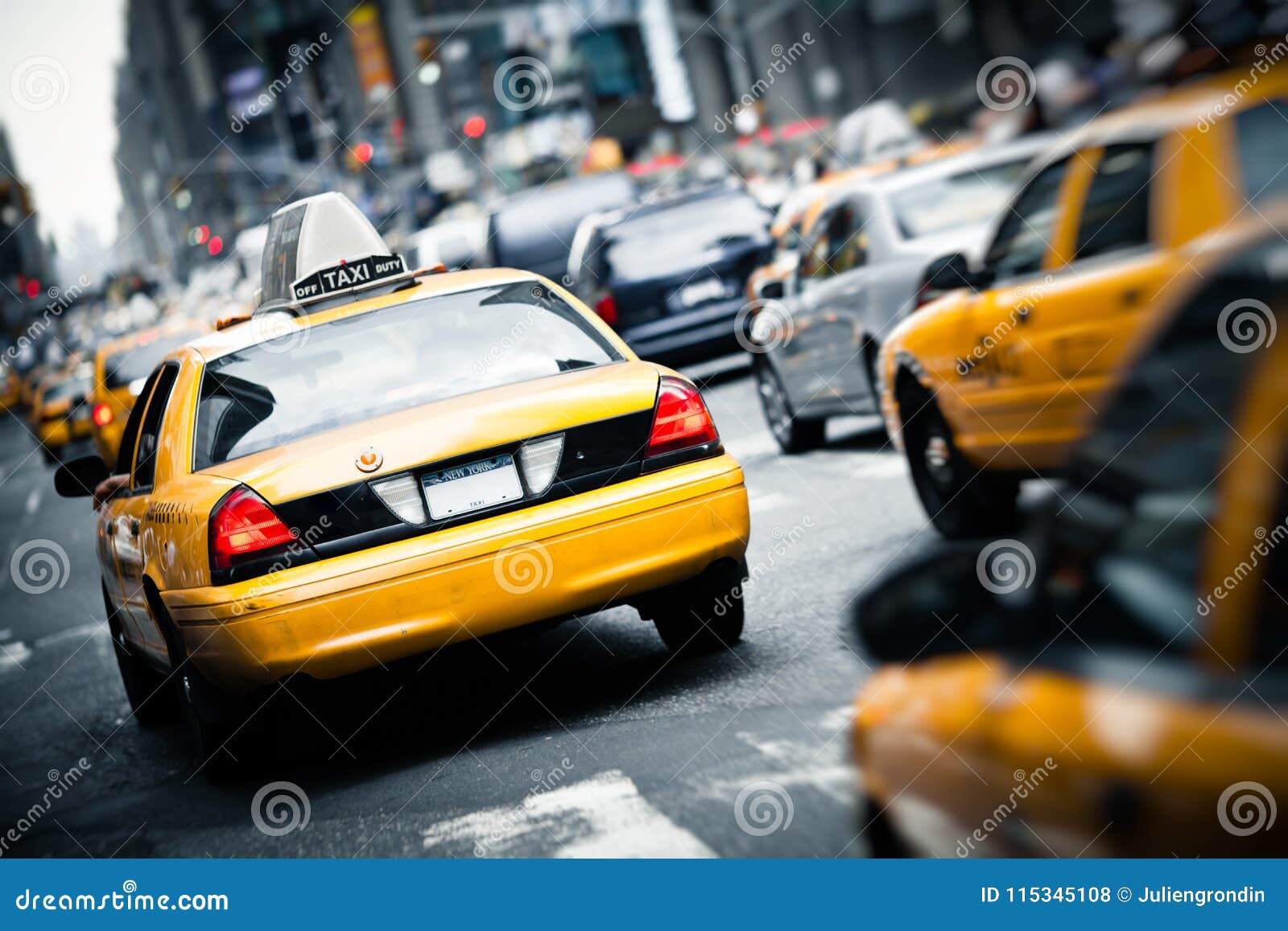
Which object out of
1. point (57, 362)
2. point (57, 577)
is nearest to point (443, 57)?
point (57, 362)

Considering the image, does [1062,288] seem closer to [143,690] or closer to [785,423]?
[143,690]

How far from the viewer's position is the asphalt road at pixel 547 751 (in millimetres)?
4461

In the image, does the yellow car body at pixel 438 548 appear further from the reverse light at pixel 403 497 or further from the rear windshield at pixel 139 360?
the rear windshield at pixel 139 360

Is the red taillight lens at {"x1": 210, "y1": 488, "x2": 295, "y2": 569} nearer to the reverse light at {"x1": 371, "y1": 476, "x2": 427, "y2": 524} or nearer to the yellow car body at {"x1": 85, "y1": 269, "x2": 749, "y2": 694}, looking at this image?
the yellow car body at {"x1": 85, "y1": 269, "x2": 749, "y2": 694}

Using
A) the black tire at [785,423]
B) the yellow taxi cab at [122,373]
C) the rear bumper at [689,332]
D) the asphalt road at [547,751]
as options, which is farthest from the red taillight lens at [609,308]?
the asphalt road at [547,751]

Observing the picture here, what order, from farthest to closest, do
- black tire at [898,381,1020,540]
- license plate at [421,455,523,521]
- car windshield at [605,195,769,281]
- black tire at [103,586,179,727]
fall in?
car windshield at [605,195,769,281], black tire at [103,586,179,727], black tire at [898,381,1020,540], license plate at [421,455,523,521]

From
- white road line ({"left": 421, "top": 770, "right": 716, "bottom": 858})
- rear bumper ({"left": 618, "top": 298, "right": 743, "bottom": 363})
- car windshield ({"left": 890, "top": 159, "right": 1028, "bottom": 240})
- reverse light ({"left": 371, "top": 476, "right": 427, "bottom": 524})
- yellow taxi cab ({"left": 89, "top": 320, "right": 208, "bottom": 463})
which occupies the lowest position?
rear bumper ({"left": 618, "top": 298, "right": 743, "bottom": 363})

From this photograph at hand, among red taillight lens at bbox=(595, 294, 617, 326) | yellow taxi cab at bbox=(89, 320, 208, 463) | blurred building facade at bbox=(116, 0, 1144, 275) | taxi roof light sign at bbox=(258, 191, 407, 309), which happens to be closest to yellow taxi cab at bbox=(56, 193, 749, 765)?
taxi roof light sign at bbox=(258, 191, 407, 309)

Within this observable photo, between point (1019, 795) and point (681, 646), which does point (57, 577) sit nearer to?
point (681, 646)

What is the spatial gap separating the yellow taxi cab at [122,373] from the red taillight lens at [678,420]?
11.9 m

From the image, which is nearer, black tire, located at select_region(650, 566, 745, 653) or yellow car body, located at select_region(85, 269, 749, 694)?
yellow car body, located at select_region(85, 269, 749, 694)

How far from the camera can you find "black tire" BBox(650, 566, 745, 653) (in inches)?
239

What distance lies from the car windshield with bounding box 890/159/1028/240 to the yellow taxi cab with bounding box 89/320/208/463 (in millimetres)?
9038

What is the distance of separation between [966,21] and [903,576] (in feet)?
130
